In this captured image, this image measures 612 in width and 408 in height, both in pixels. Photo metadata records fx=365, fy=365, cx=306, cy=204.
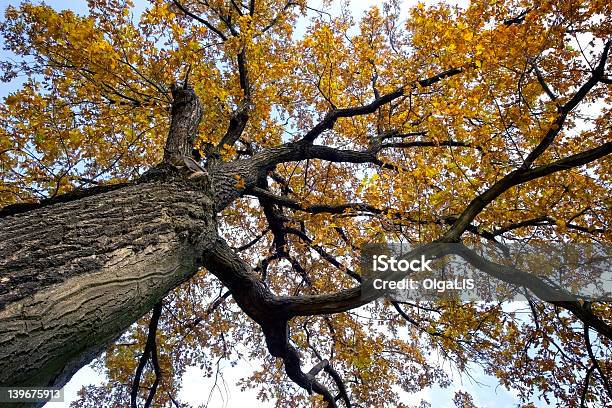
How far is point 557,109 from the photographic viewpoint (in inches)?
170

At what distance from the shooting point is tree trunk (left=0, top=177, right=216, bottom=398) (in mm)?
1807

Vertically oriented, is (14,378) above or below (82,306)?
below

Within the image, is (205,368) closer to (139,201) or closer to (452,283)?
(452,283)

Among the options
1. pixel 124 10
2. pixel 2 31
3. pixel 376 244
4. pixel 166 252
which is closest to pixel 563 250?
pixel 376 244

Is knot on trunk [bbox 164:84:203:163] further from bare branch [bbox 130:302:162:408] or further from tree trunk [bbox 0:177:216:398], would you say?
bare branch [bbox 130:302:162:408]

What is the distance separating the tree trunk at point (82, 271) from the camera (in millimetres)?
1807

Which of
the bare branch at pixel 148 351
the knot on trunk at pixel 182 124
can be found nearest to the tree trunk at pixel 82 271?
the knot on trunk at pixel 182 124

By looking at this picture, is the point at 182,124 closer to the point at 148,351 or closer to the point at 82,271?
the point at 82,271

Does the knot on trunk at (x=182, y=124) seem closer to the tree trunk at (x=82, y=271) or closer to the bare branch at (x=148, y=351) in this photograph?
the tree trunk at (x=82, y=271)

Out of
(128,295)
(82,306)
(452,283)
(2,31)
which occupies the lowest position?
(82,306)

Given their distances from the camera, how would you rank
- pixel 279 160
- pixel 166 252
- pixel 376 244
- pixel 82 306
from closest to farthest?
pixel 82 306 → pixel 166 252 → pixel 376 244 → pixel 279 160

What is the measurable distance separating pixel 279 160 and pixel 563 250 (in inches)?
183

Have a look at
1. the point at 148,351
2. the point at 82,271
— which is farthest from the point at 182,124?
the point at 148,351

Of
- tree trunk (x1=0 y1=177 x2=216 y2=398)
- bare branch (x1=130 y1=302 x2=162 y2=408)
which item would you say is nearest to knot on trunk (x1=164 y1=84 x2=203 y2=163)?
tree trunk (x1=0 y1=177 x2=216 y2=398)
